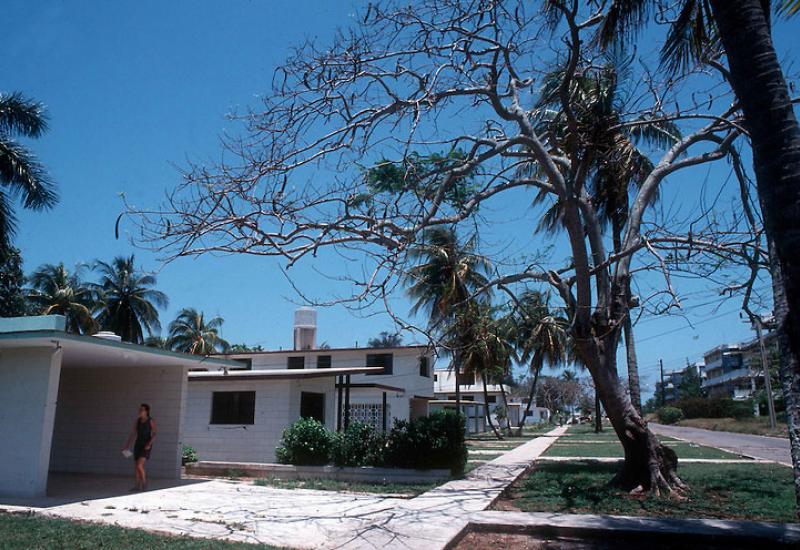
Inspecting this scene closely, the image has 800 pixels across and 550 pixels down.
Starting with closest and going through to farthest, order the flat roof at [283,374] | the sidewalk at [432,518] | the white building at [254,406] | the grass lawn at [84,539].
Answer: the grass lawn at [84,539] → the sidewalk at [432,518] → the flat roof at [283,374] → the white building at [254,406]

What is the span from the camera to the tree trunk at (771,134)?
5.01m

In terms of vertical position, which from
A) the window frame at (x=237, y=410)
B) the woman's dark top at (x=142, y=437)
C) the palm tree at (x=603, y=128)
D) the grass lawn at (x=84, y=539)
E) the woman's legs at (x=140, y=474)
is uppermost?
the palm tree at (x=603, y=128)

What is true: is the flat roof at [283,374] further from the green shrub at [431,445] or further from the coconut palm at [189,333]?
the coconut palm at [189,333]

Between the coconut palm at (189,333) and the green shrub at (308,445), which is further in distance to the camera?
the coconut palm at (189,333)

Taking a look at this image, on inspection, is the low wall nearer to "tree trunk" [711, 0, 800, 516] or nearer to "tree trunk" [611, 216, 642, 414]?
"tree trunk" [611, 216, 642, 414]

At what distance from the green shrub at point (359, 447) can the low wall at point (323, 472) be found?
24 cm

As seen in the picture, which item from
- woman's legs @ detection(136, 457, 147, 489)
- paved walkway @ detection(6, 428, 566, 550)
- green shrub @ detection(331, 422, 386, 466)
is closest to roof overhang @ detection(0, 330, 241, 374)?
woman's legs @ detection(136, 457, 147, 489)

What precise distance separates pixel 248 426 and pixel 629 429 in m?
13.1

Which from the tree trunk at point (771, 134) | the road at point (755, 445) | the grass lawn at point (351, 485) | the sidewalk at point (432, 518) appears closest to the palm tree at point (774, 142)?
the tree trunk at point (771, 134)

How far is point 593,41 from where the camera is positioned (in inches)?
361

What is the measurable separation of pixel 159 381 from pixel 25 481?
15.0 ft

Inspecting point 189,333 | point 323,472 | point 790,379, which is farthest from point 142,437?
point 189,333

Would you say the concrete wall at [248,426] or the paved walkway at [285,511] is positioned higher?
the concrete wall at [248,426]

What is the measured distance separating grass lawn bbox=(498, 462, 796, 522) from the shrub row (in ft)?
6.10
